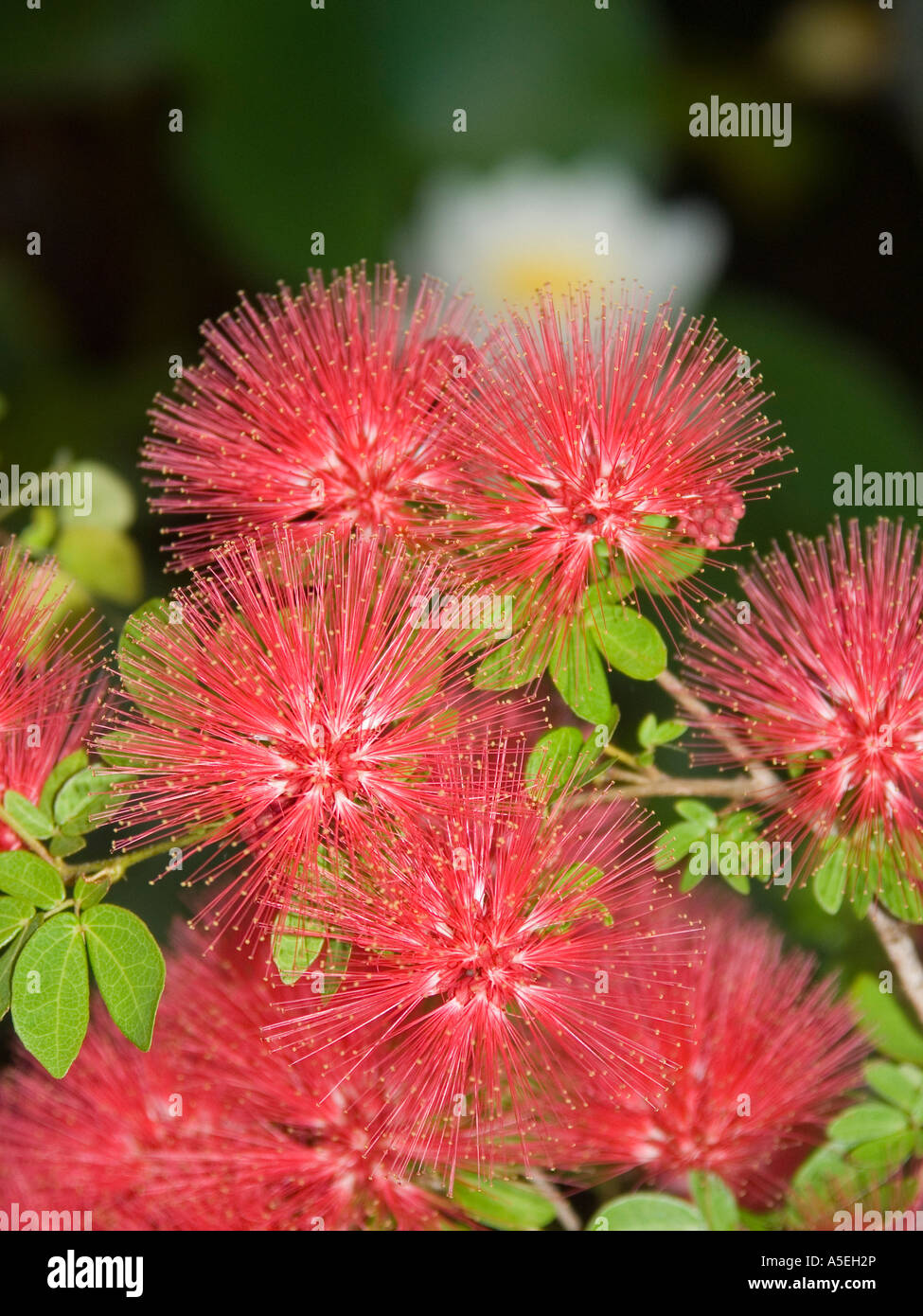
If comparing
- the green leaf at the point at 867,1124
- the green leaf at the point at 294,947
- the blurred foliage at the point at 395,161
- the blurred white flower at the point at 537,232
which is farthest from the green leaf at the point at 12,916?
the blurred white flower at the point at 537,232

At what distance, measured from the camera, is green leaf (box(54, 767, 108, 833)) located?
61 cm

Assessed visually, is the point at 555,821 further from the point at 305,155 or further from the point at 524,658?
the point at 305,155

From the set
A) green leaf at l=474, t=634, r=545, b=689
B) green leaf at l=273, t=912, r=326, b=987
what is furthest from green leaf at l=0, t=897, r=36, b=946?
green leaf at l=474, t=634, r=545, b=689

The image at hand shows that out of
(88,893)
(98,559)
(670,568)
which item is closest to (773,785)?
(670,568)

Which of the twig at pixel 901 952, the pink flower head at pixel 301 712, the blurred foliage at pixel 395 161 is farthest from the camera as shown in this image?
the blurred foliage at pixel 395 161

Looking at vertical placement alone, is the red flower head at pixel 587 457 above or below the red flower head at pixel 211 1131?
above

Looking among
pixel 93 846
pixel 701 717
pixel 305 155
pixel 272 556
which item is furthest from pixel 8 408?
pixel 701 717

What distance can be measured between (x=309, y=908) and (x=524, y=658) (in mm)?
157

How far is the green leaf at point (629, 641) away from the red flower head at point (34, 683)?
0.86 ft

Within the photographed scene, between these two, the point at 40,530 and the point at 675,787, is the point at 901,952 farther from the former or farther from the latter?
the point at 40,530

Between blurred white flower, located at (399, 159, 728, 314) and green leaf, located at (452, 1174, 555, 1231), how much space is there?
1030 millimetres

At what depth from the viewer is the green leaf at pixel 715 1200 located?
69cm

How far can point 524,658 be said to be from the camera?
0.58 m

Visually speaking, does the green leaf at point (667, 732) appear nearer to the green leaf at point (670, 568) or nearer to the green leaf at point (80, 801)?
the green leaf at point (670, 568)
